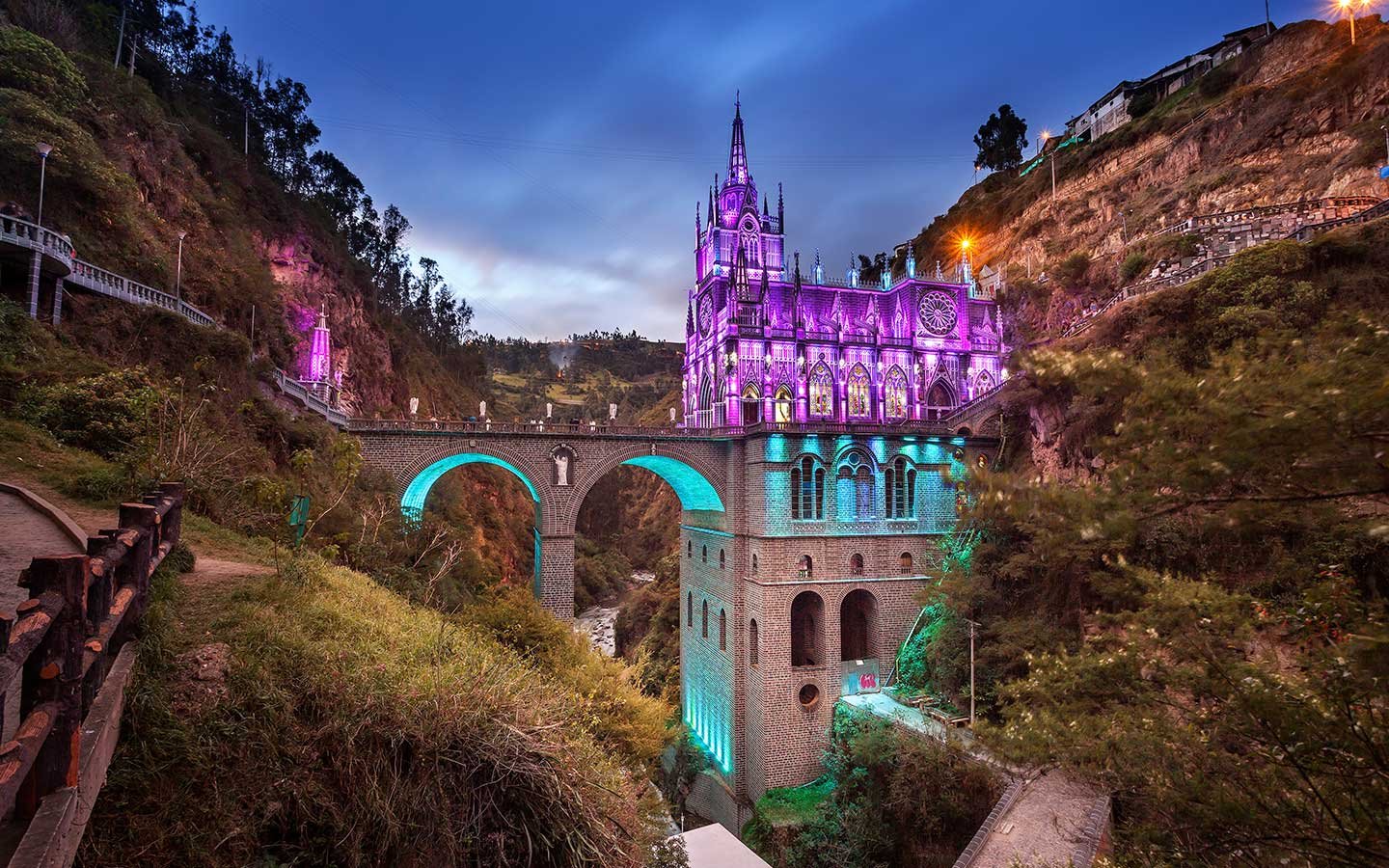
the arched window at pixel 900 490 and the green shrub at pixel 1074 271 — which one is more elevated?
the green shrub at pixel 1074 271

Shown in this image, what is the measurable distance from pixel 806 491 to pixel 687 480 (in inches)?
229

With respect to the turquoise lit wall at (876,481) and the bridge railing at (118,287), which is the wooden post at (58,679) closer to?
the bridge railing at (118,287)

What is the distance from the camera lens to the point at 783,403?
96.6 feet

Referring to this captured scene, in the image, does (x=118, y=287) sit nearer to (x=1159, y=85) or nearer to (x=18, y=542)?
(x=18, y=542)

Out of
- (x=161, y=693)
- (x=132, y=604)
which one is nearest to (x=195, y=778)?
(x=161, y=693)

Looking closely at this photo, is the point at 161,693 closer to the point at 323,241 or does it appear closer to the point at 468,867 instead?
the point at 468,867

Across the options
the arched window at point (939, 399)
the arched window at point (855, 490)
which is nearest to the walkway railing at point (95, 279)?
the arched window at point (855, 490)

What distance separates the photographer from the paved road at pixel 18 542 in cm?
492

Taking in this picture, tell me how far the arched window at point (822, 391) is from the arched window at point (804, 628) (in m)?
8.92

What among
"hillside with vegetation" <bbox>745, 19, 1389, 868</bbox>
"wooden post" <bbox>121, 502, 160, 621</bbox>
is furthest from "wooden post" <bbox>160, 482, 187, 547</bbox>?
"hillside with vegetation" <bbox>745, 19, 1389, 868</bbox>

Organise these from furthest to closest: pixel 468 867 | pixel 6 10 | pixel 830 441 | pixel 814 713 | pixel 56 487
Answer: pixel 830 441
pixel 814 713
pixel 6 10
pixel 56 487
pixel 468 867

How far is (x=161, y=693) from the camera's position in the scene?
4.40m

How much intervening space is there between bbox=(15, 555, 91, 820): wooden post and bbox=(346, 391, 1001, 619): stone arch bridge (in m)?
19.4

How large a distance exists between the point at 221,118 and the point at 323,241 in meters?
9.21
